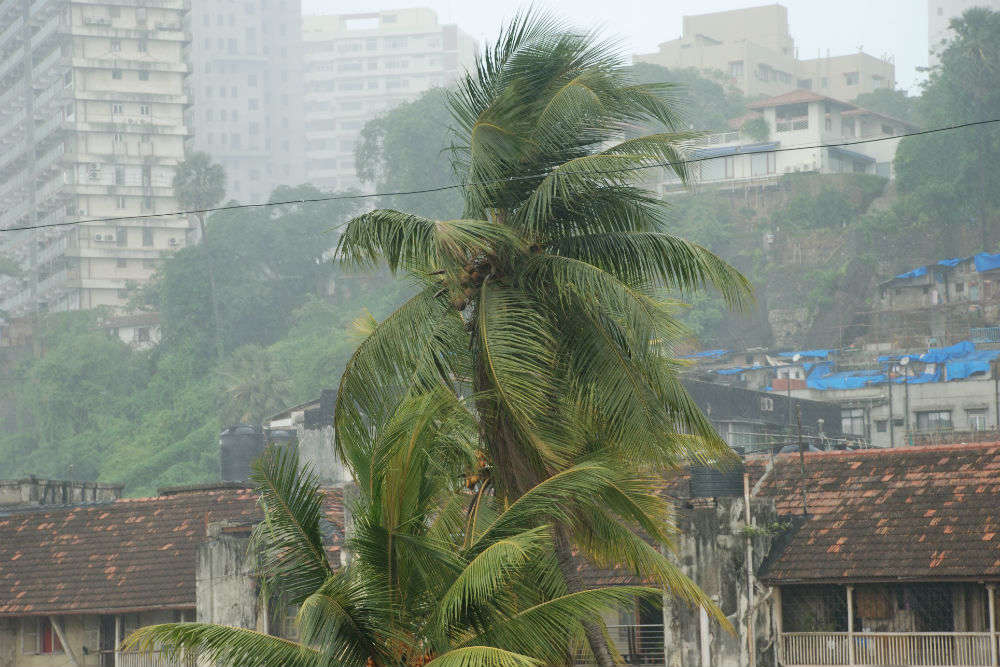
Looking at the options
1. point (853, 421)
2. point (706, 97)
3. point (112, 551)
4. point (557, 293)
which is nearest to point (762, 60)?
point (706, 97)

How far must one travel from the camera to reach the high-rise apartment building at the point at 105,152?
112500 millimetres

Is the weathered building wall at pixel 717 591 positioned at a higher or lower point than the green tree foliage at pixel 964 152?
lower

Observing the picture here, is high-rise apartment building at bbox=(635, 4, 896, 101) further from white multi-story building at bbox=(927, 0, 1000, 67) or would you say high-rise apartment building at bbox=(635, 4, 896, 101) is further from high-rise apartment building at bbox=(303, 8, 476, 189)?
high-rise apartment building at bbox=(303, 8, 476, 189)

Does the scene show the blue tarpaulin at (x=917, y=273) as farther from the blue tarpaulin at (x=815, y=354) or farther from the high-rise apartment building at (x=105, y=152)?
the high-rise apartment building at (x=105, y=152)

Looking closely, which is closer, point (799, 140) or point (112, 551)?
point (112, 551)

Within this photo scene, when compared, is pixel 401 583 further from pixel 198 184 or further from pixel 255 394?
pixel 198 184

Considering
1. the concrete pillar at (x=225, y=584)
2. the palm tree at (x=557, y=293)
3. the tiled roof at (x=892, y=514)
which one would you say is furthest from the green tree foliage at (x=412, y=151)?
the palm tree at (x=557, y=293)

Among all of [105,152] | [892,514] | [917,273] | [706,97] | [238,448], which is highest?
[706,97]

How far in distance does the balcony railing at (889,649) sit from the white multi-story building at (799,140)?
70.5 m

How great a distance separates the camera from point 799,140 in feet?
316

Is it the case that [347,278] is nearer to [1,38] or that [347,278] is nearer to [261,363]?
[261,363]

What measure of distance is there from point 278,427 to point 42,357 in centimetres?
4859

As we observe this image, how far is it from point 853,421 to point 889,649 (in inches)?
1520

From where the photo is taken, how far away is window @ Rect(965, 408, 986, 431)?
58844mm
